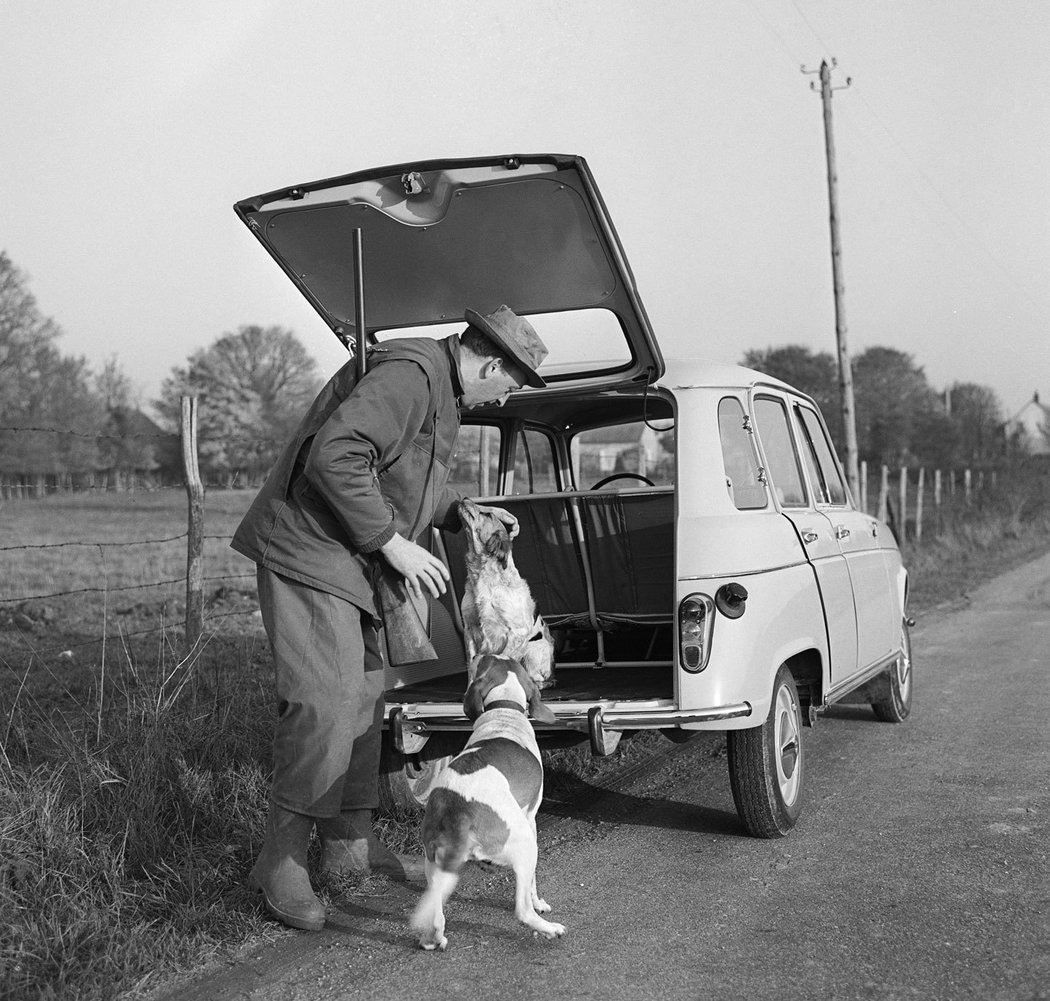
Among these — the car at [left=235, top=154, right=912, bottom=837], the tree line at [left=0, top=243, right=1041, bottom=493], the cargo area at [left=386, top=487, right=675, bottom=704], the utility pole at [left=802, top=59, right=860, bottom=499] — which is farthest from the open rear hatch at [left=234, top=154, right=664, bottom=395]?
the tree line at [left=0, top=243, right=1041, bottom=493]

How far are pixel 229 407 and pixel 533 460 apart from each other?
2305 inches

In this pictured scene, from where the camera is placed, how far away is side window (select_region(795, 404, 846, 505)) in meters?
6.11

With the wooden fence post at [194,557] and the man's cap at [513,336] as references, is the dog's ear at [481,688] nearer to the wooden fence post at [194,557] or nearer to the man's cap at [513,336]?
the man's cap at [513,336]

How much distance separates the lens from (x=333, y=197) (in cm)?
445

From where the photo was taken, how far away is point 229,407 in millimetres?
62500

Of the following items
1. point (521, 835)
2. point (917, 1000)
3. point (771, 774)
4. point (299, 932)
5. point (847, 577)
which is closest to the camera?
point (917, 1000)

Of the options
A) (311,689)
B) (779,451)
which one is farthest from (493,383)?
(779,451)

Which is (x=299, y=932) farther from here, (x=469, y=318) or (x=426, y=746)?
(x=469, y=318)

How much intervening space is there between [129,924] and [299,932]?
56 cm

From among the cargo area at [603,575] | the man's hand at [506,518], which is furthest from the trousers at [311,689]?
the cargo area at [603,575]

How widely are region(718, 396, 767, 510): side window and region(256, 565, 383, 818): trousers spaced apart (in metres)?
1.88

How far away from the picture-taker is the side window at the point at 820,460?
20.0 feet

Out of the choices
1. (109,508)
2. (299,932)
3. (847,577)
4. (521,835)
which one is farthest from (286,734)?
(109,508)

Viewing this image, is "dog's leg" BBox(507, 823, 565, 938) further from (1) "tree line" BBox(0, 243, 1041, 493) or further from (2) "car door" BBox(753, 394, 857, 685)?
(1) "tree line" BBox(0, 243, 1041, 493)
